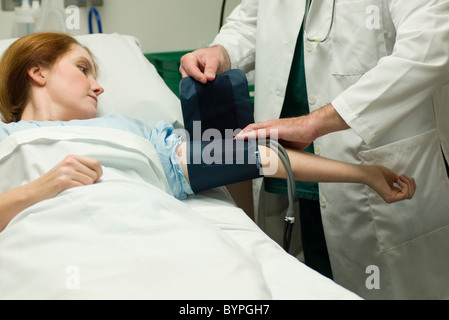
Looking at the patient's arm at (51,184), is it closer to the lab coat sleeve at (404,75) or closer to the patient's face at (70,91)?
the patient's face at (70,91)

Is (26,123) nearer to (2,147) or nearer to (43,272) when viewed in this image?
(2,147)

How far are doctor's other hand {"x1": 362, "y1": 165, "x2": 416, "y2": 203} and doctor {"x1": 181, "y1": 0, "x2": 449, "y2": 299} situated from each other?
2.9 inches

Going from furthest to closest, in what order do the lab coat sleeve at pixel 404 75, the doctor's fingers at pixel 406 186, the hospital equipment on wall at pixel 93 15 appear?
the hospital equipment on wall at pixel 93 15 → the doctor's fingers at pixel 406 186 → the lab coat sleeve at pixel 404 75

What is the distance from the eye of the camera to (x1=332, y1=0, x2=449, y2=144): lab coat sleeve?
1327 mm

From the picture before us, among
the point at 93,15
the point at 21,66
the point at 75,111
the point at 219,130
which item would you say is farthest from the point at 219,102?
the point at 93,15

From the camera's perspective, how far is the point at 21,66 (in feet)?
5.38

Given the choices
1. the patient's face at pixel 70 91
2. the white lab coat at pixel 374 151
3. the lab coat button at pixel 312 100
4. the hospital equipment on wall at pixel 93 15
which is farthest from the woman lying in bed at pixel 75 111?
the hospital equipment on wall at pixel 93 15

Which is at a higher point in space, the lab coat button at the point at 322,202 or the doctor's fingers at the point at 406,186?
the doctor's fingers at the point at 406,186

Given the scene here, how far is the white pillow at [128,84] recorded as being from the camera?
183 cm

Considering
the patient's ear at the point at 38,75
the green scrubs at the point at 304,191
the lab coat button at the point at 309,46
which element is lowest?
the green scrubs at the point at 304,191

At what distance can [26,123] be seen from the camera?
1.48 metres

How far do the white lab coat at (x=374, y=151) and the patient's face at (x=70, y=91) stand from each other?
58cm

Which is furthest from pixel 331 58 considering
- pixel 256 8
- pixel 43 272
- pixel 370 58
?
pixel 43 272
